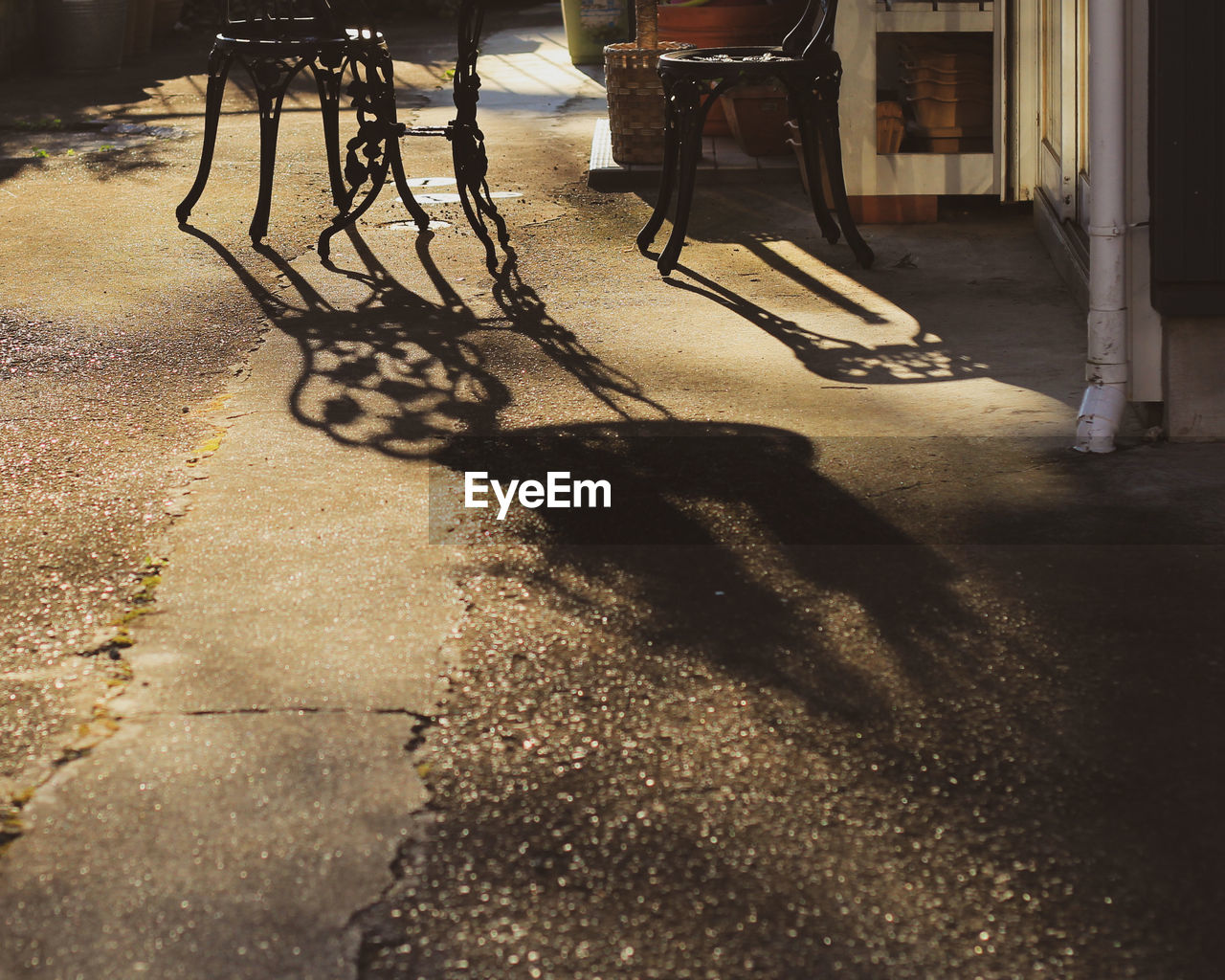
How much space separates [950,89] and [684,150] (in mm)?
1432

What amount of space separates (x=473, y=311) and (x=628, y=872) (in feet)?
10.8

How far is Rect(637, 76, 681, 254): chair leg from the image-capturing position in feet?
18.0

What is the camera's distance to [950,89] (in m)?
6.25

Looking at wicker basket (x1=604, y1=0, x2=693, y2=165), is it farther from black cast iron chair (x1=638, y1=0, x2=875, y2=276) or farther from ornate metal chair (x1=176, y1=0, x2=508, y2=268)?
black cast iron chair (x1=638, y1=0, x2=875, y2=276)

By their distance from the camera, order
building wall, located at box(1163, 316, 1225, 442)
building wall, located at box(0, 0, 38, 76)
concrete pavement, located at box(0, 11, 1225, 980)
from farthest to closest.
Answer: building wall, located at box(0, 0, 38, 76) < building wall, located at box(1163, 316, 1225, 442) < concrete pavement, located at box(0, 11, 1225, 980)

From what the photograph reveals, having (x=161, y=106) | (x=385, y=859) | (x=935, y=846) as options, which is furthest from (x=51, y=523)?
(x=161, y=106)

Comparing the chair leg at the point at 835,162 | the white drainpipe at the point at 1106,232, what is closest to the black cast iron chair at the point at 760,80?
the chair leg at the point at 835,162

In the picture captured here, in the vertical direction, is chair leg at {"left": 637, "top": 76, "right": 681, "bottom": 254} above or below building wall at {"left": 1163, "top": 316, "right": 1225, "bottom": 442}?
above

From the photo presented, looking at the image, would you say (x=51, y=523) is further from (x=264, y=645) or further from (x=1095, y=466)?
(x=1095, y=466)

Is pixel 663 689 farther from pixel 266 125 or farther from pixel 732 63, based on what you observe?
pixel 266 125

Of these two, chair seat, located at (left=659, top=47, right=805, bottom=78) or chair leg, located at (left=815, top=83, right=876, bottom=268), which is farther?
chair leg, located at (left=815, top=83, right=876, bottom=268)

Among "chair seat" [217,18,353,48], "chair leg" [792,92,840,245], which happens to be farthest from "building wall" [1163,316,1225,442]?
"chair seat" [217,18,353,48]

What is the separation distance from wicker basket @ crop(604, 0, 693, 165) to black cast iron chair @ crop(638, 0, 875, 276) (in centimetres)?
162

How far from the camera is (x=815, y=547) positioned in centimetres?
311
